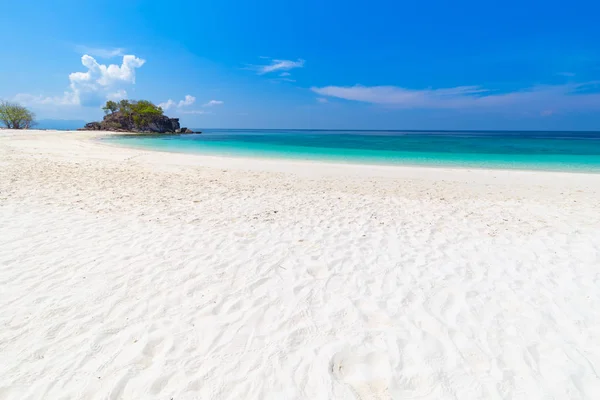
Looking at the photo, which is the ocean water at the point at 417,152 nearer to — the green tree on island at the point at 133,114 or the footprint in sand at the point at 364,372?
the footprint in sand at the point at 364,372

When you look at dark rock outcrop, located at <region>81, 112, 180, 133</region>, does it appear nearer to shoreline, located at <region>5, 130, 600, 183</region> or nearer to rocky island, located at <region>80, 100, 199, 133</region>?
rocky island, located at <region>80, 100, 199, 133</region>

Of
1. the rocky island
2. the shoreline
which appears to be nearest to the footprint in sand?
the shoreline

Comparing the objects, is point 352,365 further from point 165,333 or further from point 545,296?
point 545,296

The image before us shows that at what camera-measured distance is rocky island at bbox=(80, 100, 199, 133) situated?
8612 centimetres

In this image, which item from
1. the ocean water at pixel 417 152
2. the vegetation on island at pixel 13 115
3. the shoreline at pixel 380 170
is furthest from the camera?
the vegetation on island at pixel 13 115

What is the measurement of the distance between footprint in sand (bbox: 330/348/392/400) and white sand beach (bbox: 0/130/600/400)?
14mm

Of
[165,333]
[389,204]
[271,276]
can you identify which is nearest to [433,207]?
[389,204]

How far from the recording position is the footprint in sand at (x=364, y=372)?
8.11 ft

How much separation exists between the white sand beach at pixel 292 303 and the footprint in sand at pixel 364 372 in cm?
1

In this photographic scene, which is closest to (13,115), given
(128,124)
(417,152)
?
(128,124)

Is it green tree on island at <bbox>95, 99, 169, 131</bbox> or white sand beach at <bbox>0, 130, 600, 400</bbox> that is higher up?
green tree on island at <bbox>95, 99, 169, 131</bbox>


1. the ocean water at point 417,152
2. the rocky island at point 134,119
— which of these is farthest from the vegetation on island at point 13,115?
the ocean water at point 417,152

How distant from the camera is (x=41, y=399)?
7.48 ft

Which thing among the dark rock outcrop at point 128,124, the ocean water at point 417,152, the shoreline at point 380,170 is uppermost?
the dark rock outcrop at point 128,124
